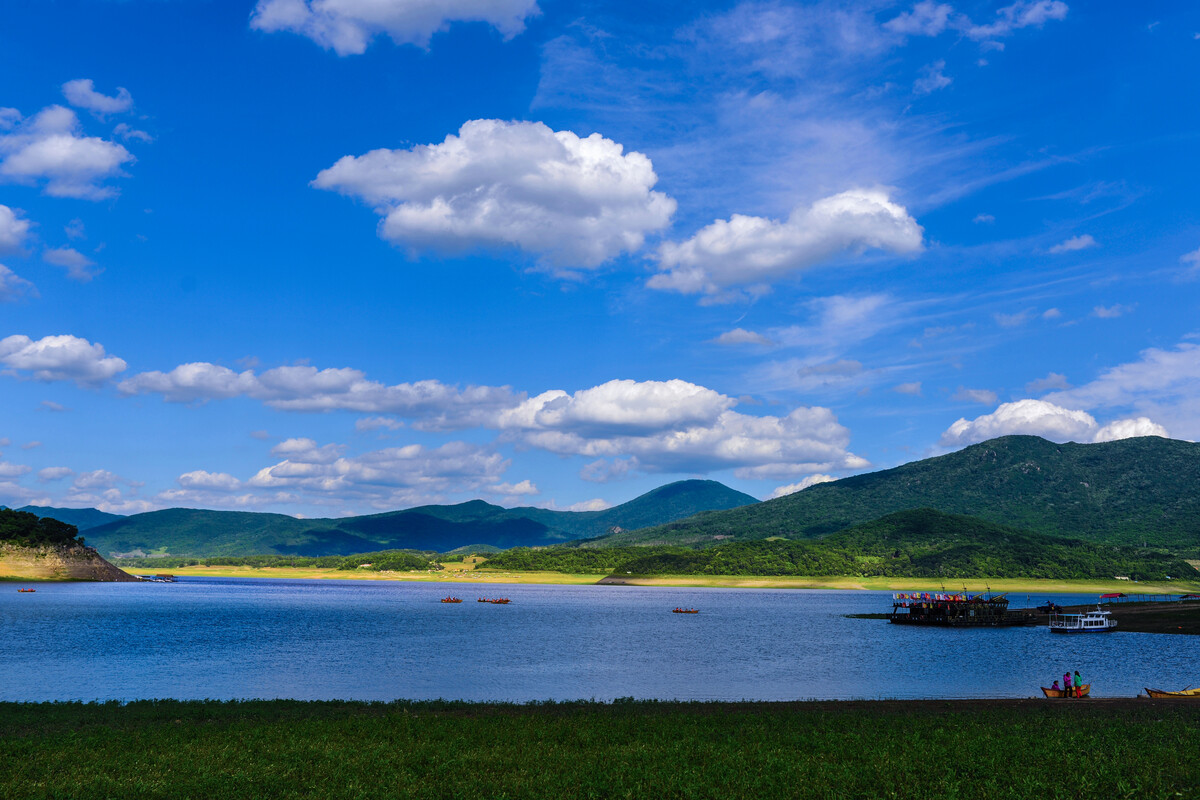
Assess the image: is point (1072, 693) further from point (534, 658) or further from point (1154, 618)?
point (1154, 618)

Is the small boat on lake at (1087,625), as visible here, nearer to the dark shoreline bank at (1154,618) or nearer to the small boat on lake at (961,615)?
the dark shoreline bank at (1154,618)

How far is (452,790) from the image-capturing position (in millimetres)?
21469

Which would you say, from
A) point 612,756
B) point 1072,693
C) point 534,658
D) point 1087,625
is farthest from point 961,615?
point 612,756

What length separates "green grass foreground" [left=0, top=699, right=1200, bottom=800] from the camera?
69.8 feet

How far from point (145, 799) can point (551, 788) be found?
10.5m

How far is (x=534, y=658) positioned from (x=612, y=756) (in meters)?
60.9

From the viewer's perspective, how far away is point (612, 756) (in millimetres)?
25156

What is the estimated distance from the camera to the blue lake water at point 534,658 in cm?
6041

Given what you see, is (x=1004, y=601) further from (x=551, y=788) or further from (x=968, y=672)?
(x=551, y=788)

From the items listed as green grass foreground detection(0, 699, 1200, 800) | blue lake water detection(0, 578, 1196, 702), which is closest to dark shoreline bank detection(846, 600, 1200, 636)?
blue lake water detection(0, 578, 1196, 702)

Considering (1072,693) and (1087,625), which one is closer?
(1072,693)

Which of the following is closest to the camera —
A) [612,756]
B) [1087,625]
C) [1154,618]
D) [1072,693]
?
[612,756]

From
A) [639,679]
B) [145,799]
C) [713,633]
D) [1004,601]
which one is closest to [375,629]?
[713,633]

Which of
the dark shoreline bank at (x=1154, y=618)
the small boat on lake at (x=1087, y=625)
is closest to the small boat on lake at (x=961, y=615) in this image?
the dark shoreline bank at (x=1154, y=618)
